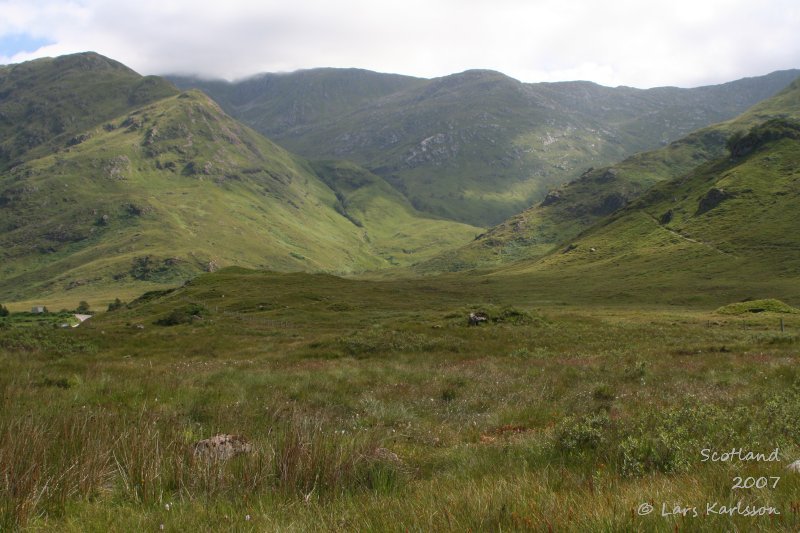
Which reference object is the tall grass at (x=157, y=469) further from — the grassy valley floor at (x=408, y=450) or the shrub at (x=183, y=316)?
the shrub at (x=183, y=316)

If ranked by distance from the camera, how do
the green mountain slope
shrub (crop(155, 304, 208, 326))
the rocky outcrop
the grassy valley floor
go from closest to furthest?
the grassy valley floor, shrub (crop(155, 304, 208, 326)), the green mountain slope, the rocky outcrop

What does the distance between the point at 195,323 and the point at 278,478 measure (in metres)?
55.0

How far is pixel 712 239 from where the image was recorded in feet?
487

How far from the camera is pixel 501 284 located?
475 feet

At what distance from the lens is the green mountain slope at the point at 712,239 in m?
116

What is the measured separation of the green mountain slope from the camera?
11625 cm

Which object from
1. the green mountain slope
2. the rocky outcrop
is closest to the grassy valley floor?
the green mountain slope

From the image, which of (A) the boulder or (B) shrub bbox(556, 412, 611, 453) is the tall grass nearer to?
(A) the boulder

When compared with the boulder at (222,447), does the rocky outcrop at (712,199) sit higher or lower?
higher

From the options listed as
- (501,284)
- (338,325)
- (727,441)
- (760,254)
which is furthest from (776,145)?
(727,441)

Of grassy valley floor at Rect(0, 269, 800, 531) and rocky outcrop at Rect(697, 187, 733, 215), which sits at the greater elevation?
rocky outcrop at Rect(697, 187, 733, 215)

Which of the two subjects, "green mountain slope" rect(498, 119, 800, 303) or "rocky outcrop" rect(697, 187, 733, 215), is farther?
"rocky outcrop" rect(697, 187, 733, 215)

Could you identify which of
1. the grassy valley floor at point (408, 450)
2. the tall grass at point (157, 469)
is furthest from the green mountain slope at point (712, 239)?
the tall grass at point (157, 469)

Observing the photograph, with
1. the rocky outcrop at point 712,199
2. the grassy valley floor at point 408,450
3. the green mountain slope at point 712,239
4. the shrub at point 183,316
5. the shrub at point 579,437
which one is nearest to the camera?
the grassy valley floor at point 408,450
